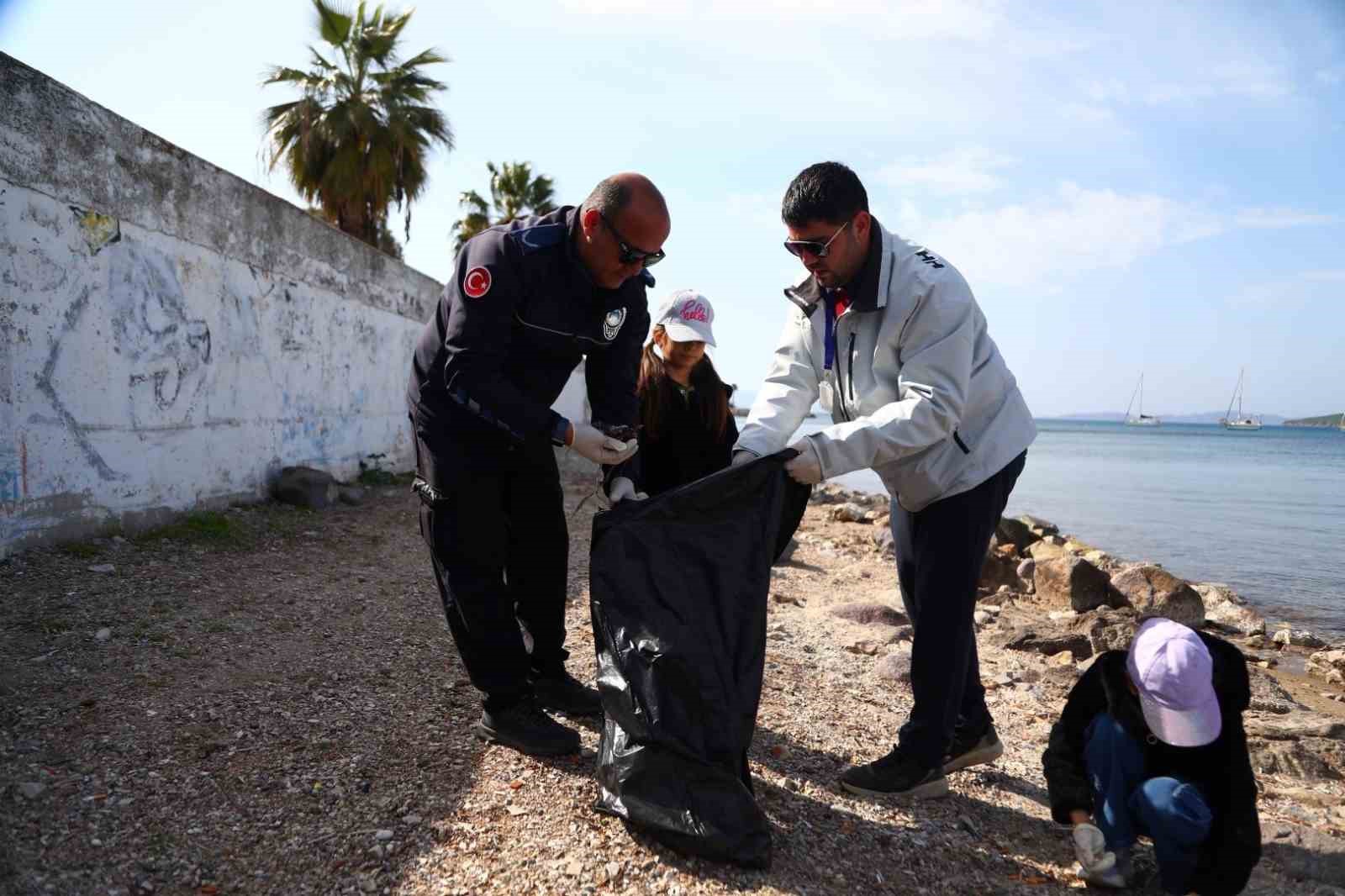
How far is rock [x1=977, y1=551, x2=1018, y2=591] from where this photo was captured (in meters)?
7.02

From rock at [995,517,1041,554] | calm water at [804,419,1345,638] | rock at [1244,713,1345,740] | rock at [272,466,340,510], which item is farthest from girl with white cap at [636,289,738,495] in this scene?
calm water at [804,419,1345,638]

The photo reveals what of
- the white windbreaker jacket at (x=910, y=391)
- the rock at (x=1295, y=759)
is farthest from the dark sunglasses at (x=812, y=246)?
the rock at (x=1295, y=759)

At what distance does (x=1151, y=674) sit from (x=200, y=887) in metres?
2.21

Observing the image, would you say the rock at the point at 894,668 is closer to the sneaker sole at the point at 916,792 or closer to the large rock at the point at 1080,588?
the sneaker sole at the point at 916,792

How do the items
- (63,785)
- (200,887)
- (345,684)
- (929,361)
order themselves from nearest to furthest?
(200,887) < (63,785) < (929,361) < (345,684)

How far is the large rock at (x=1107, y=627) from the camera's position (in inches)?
201

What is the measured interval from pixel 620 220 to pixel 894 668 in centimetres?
259

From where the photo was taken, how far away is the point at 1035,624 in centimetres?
540

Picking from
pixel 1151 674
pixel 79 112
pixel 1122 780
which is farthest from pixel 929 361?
pixel 79 112

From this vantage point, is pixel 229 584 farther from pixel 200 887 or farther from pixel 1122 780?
pixel 1122 780

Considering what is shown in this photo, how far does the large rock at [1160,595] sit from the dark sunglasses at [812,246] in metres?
4.96

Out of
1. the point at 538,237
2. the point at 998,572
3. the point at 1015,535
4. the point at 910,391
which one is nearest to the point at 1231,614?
the point at 998,572

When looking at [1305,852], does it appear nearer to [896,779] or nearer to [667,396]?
[896,779]

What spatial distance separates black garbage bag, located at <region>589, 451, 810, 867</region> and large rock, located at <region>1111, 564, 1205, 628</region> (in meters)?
5.03
